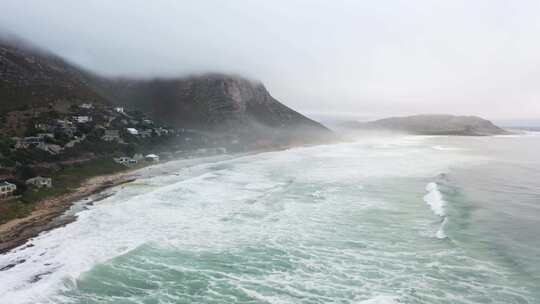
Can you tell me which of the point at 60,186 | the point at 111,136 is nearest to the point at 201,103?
the point at 111,136

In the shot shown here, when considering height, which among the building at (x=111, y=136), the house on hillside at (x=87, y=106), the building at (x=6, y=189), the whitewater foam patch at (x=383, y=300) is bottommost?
the whitewater foam patch at (x=383, y=300)

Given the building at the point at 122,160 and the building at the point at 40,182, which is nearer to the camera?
the building at the point at 40,182

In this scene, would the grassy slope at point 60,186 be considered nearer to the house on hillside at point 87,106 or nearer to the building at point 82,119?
the building at point 82,119

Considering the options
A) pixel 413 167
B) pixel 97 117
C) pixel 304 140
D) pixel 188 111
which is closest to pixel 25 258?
A: pixel 413 167

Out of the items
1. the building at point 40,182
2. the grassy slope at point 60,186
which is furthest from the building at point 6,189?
the building at point 40,182

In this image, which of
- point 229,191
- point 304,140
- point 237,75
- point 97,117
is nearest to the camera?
point 229,191

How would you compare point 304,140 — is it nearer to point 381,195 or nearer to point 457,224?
point 381,195

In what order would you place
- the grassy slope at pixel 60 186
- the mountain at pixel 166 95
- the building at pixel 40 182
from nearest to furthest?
the grassy slope at pixel 60 186 < the building at pixel 40 182 < the mountain at pixel 166 95
